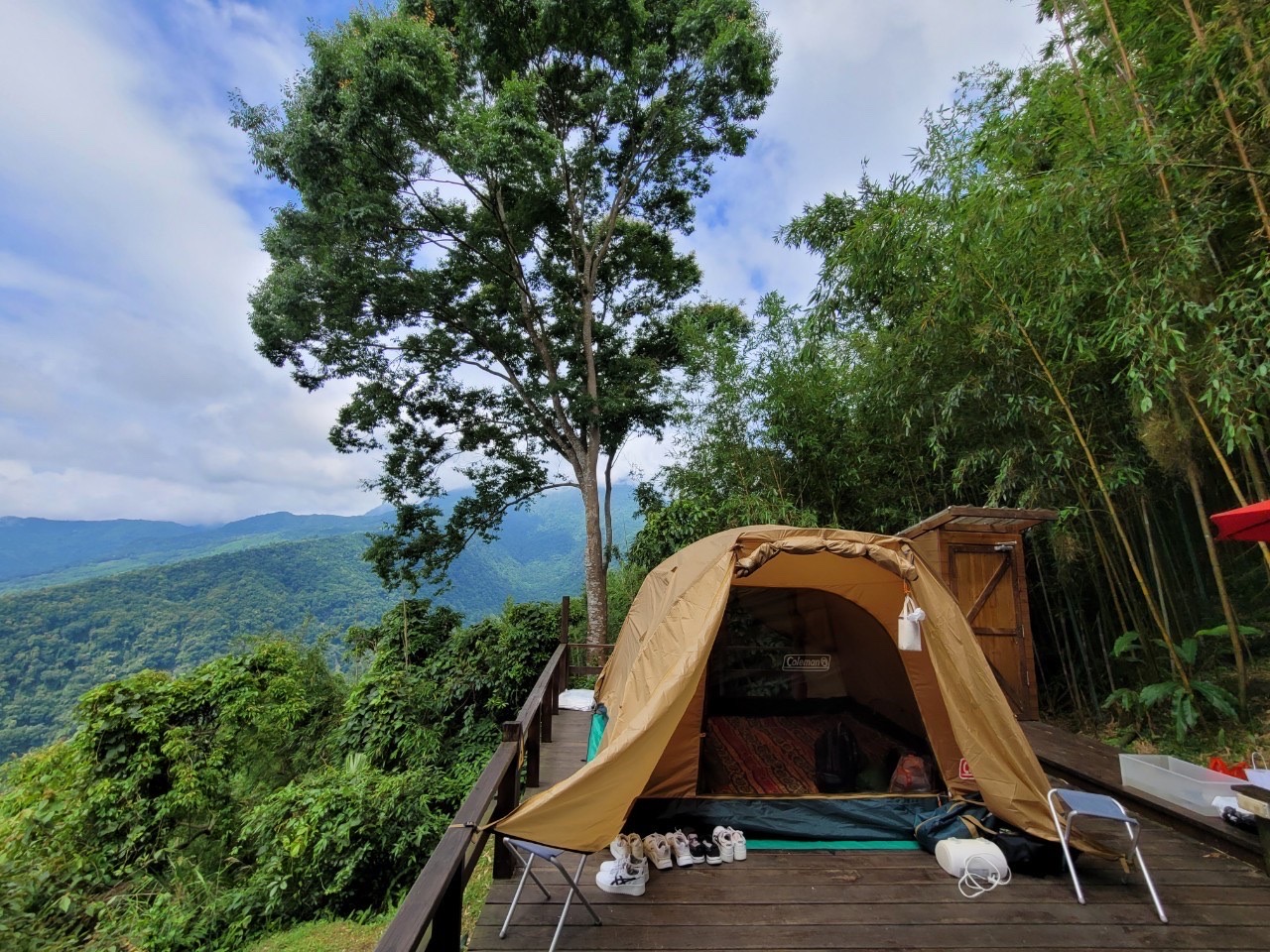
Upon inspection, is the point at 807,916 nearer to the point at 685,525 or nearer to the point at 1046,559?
the point at 1046,559

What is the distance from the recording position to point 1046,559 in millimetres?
4477

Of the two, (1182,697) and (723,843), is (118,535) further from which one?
(1182,697)

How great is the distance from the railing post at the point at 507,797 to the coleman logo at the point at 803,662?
1736 millimetres

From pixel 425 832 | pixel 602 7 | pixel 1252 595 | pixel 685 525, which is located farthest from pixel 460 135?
pixel 1252 595

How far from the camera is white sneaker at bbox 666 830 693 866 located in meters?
2.34

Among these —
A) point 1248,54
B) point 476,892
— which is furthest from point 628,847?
point 1248,54

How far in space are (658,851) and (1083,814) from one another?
1678mm

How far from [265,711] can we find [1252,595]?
9.72 meters

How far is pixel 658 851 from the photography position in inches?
92.3

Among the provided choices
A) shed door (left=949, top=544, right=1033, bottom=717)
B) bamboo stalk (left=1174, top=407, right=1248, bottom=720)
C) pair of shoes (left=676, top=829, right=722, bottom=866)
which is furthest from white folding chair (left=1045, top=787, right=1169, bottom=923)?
shed door (left=949, top=544, right=1033, bottom=717)

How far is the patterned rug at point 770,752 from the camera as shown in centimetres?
282

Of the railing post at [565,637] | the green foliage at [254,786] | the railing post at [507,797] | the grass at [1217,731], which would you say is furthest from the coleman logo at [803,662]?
the green foliage at [254,786]

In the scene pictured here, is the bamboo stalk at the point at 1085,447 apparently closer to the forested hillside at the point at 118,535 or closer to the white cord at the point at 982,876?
the white cord at the point at 982,876

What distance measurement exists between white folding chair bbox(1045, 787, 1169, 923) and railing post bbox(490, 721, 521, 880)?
7.11 feet
